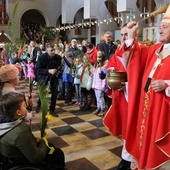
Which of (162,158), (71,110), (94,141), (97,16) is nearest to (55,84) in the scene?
(71,110)

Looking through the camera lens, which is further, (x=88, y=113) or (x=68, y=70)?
(x=68, y=70)

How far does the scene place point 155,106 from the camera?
6.85ft

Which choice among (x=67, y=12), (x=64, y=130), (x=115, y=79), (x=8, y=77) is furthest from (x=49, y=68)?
(x=67, y=12)

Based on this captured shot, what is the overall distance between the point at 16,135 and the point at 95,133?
244 centimetres

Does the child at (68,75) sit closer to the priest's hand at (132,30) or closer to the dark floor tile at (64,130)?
the dark floor tile at (64,130)

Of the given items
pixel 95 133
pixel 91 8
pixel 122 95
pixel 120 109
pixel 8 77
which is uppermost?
pixel 91 8

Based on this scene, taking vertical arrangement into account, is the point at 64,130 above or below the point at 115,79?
below

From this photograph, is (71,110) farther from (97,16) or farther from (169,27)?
(97,16)

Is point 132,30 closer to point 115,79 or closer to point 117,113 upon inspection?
point 115,79

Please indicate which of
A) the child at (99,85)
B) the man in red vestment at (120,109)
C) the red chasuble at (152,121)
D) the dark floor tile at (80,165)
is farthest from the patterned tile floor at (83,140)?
the red chasuble at (152,121)

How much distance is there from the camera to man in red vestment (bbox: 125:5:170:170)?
202 cm

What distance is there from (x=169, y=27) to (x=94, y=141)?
234 cm

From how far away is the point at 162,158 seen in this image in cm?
210

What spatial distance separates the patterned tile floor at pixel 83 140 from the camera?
3.14 meters
